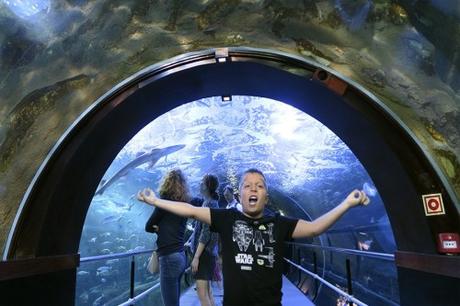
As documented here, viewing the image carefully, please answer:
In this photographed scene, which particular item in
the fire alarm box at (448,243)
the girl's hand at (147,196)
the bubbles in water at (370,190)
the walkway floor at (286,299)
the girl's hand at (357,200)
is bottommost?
the walkway floor at (286,299)

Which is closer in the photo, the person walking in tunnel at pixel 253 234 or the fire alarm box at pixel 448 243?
the person walking in tunnel at pixel 253 234

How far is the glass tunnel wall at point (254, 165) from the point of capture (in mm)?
8094

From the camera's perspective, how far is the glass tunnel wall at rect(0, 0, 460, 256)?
2.64 m

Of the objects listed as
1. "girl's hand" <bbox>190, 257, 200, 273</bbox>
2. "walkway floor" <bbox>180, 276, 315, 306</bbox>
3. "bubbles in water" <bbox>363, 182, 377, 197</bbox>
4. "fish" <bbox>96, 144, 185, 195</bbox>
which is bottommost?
"walkway floor" <bbox>180, 276, 315, 306</bbox>

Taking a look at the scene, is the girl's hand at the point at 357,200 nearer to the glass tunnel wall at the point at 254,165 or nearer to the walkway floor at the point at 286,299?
the glass tunnel wall at the point at 254,165

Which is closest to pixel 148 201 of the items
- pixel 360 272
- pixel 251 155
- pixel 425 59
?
pixel 425 59

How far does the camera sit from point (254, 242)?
2.48 meters

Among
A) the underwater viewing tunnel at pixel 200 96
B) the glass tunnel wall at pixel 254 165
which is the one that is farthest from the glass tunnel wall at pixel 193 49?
the glass tunnel wall at pixel 254 165

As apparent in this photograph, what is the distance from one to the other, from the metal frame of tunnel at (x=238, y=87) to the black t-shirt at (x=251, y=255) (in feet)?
5.13

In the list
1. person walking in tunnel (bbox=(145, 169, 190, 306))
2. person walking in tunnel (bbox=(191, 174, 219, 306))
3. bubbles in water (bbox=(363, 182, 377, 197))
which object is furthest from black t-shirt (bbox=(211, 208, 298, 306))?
bubbles in water (bbox=(363, 182, 377, 197))

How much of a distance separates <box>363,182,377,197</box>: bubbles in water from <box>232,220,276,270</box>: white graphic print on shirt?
8.04m

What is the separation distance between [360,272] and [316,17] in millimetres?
13128

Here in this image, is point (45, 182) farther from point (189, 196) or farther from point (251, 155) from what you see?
point (251, 155)

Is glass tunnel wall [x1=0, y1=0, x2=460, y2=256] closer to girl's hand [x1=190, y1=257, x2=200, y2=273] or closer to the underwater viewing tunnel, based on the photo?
the underwater viewing tunnel
